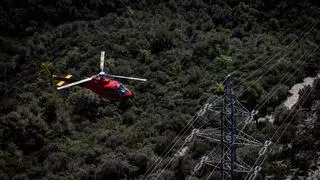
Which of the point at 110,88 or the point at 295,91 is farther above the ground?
the point at 110,88

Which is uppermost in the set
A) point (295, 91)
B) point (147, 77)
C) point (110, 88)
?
point (110, 88)

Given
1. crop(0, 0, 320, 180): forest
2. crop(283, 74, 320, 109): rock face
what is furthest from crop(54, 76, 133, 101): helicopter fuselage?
crop(283, 74, 320, 109): rock face

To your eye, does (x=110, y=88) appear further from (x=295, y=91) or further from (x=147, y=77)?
(x=295, y=91)

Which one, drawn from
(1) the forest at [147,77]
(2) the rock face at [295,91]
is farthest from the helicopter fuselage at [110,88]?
(2) the rock face at [295,91]

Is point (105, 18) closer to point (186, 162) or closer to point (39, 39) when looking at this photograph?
point (39, 39)

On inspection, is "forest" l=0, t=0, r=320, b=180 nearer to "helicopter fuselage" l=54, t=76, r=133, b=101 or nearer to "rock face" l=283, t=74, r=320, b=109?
"rock face" l=283, t=74, r=320, b=109

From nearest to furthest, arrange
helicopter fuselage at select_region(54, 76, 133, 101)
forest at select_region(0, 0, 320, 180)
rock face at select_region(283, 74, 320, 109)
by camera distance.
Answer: helicopter fuselage at select_region(54, 76, 133, 101) < forest at select_region(0, 0, 320, 180) < rock face at select_region(283, 74, 320, 109)

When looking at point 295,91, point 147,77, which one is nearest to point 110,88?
point 147,77

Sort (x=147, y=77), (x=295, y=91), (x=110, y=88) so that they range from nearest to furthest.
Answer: (x=110, y=88), (x=295, y=91), (x=147, y=77)
